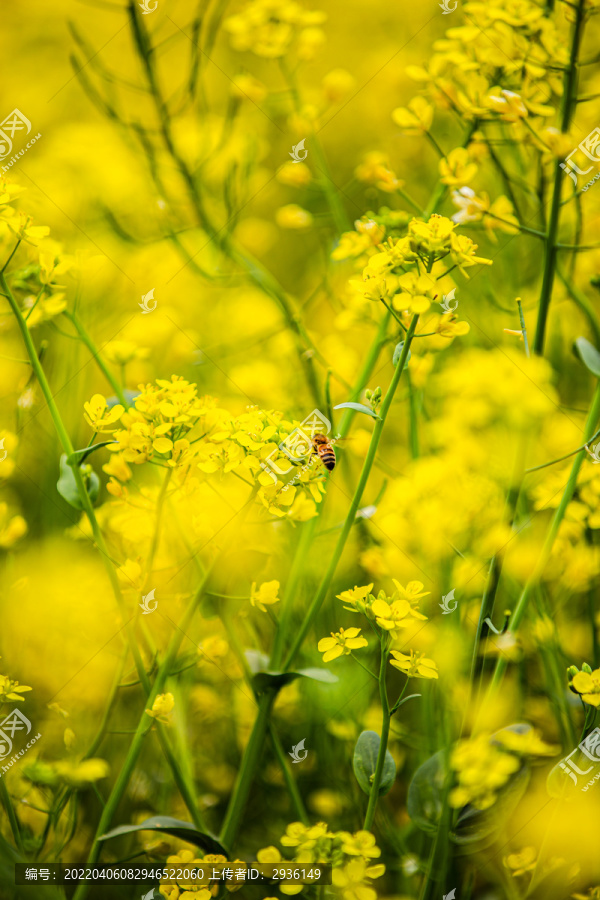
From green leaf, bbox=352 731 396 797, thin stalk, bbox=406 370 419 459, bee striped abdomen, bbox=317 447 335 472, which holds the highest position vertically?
bee striped abdomen, bbox=317 447 335 472

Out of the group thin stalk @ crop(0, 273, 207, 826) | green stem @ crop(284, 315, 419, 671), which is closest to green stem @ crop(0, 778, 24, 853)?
thin stalk @ crop(0, 273, 207, 826)

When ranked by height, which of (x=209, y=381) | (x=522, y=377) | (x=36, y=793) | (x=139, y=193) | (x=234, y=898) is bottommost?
(x=234, y=898)

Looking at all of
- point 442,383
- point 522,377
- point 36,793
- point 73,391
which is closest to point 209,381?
point 73,391

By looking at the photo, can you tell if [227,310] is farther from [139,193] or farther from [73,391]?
[73,391]

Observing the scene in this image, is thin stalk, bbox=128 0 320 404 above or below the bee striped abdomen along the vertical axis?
above

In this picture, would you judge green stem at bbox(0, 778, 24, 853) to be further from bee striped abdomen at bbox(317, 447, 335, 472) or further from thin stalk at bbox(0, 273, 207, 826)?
bee striped abdomen at bbox(317, 447, 335, 472)

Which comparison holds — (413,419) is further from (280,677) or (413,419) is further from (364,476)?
(280,677)

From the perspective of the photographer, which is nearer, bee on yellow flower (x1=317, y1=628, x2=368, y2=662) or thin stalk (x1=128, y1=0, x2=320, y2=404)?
bee on yellow flower (x1=317, y1=628, x2=368, y2=662)
